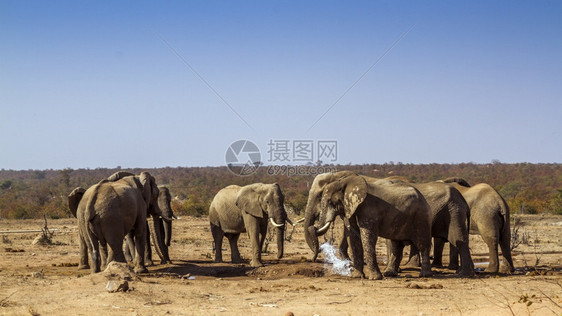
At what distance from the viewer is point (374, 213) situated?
14.6m

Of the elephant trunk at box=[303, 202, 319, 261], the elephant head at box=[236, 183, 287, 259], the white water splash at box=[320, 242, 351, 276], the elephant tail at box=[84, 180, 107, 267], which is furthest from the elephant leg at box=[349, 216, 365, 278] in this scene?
the elephant tail at box=[84, 180, 107, 267]

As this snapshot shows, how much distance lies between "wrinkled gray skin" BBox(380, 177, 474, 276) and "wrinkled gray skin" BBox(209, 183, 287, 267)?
12.4 ft

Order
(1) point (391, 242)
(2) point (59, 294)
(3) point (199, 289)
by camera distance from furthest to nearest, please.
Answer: (1) point (391, 242) < (3) point (199, 289) < (2) point (59, 294)

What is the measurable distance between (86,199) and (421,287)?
7242mm

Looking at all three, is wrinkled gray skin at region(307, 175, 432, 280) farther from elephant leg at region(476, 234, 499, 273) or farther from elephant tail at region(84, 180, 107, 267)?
elephant tail at region(84, 180, 107, 267)

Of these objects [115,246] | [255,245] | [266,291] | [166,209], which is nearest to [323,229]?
[266,291]

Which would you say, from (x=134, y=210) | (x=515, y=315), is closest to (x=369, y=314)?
(x=515, y=315)

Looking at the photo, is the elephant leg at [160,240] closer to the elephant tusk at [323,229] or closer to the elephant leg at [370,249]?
the elephant tusk at [323,229]

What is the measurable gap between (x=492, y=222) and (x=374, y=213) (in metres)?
3.31

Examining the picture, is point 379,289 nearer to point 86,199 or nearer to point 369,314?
point 369,314

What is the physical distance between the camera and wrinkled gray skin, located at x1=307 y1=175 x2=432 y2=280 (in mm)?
14547

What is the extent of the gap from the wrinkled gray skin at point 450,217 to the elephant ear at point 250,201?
14.2 ft

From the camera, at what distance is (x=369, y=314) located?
416 inches

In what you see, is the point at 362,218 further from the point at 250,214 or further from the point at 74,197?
the point at 74,197
